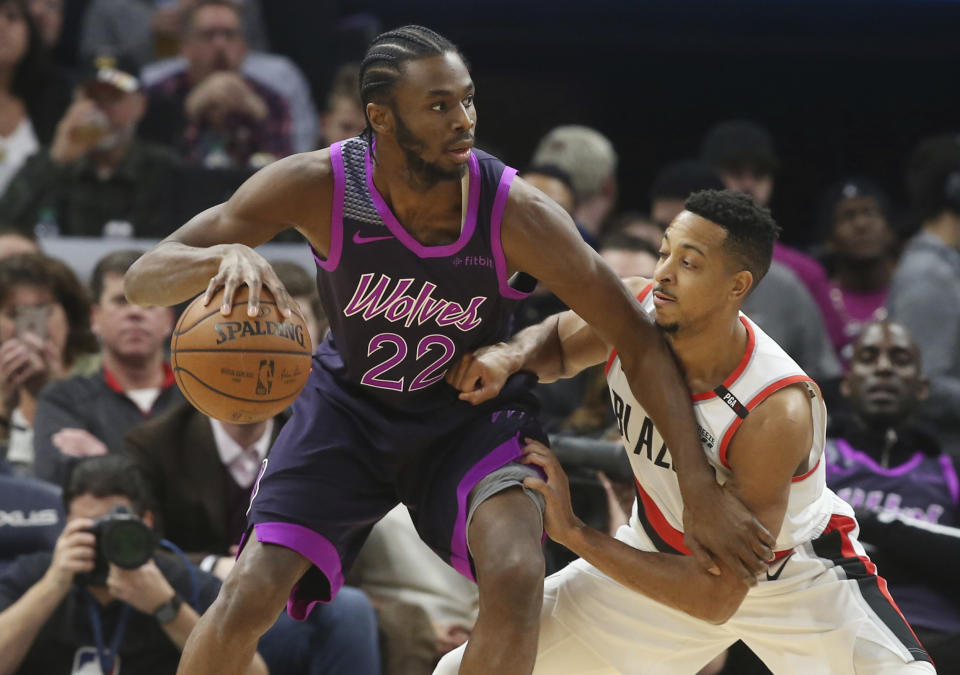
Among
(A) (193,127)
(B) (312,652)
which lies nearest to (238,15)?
(A) (193,127)

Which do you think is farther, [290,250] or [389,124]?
[290,250]

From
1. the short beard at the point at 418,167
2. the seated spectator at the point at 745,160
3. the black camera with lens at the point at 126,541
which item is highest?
the short beard at the point at 418,167

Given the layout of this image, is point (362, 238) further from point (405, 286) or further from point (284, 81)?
point (284, 81)

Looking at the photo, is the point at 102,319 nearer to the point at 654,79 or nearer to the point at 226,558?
the point at 226,558

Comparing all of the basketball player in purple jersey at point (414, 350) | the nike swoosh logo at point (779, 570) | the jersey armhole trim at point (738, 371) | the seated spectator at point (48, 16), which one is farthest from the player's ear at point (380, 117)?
the seated spectator at point (48, 16)

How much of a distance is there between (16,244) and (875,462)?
12.7 feet

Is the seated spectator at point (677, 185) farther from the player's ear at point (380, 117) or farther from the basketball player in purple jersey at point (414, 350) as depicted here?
the player's ear at point (380, 117)

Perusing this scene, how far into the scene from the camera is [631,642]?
13.2 feet

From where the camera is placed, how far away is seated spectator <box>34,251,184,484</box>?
533 centimetres

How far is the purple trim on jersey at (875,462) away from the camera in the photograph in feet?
18.7

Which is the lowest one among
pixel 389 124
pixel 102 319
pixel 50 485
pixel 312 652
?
pixel 312 652

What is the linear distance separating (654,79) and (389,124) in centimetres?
699

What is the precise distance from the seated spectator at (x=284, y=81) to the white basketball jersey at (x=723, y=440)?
439 centimetres

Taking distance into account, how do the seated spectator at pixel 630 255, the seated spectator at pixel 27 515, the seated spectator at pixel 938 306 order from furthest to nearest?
the seated spectator at pixel 938 306, the seated spectator at pixel 630 255, the seated spectator at pixel 27 515
